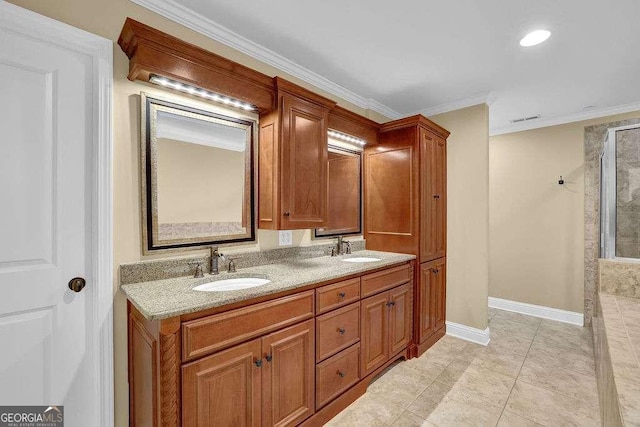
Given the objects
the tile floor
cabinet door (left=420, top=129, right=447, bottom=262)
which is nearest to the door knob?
the tile floor

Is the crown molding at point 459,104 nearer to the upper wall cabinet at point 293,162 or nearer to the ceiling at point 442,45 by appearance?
the ceiling at point 442,45

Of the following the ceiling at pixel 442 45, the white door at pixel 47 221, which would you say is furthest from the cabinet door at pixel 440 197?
the white door at pixel 47 221

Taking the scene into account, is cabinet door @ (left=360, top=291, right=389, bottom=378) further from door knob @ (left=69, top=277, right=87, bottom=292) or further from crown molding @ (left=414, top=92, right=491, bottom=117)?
crown molding @ (left=414, top=92, right=491, bottom=117)

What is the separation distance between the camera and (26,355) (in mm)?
1278

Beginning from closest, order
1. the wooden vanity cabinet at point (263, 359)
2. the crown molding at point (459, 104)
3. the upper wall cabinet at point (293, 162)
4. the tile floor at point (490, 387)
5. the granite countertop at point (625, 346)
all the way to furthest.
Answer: the granite countertop at point (625, 346), the wooden vanity cabinet at point (263, 359), the tile floor at point (490, 387), the upper wall cabinet at point (293, 162), the crown molding at point (459, 104)

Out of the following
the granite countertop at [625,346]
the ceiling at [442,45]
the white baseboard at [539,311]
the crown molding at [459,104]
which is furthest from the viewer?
the white baseboard at [539,311]

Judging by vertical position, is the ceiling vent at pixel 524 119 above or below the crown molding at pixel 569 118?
above

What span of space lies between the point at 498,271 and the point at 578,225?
1.05 metres

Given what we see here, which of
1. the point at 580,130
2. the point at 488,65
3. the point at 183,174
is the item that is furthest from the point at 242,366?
the point at 580,130

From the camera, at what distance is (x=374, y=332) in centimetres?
217

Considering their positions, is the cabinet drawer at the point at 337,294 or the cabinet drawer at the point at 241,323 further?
the cabinet drawer at the point at 337,294

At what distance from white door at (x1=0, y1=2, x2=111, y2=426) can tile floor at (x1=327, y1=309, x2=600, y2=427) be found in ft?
4.93

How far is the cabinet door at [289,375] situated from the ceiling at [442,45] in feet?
6.16

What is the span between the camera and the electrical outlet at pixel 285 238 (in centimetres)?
225
